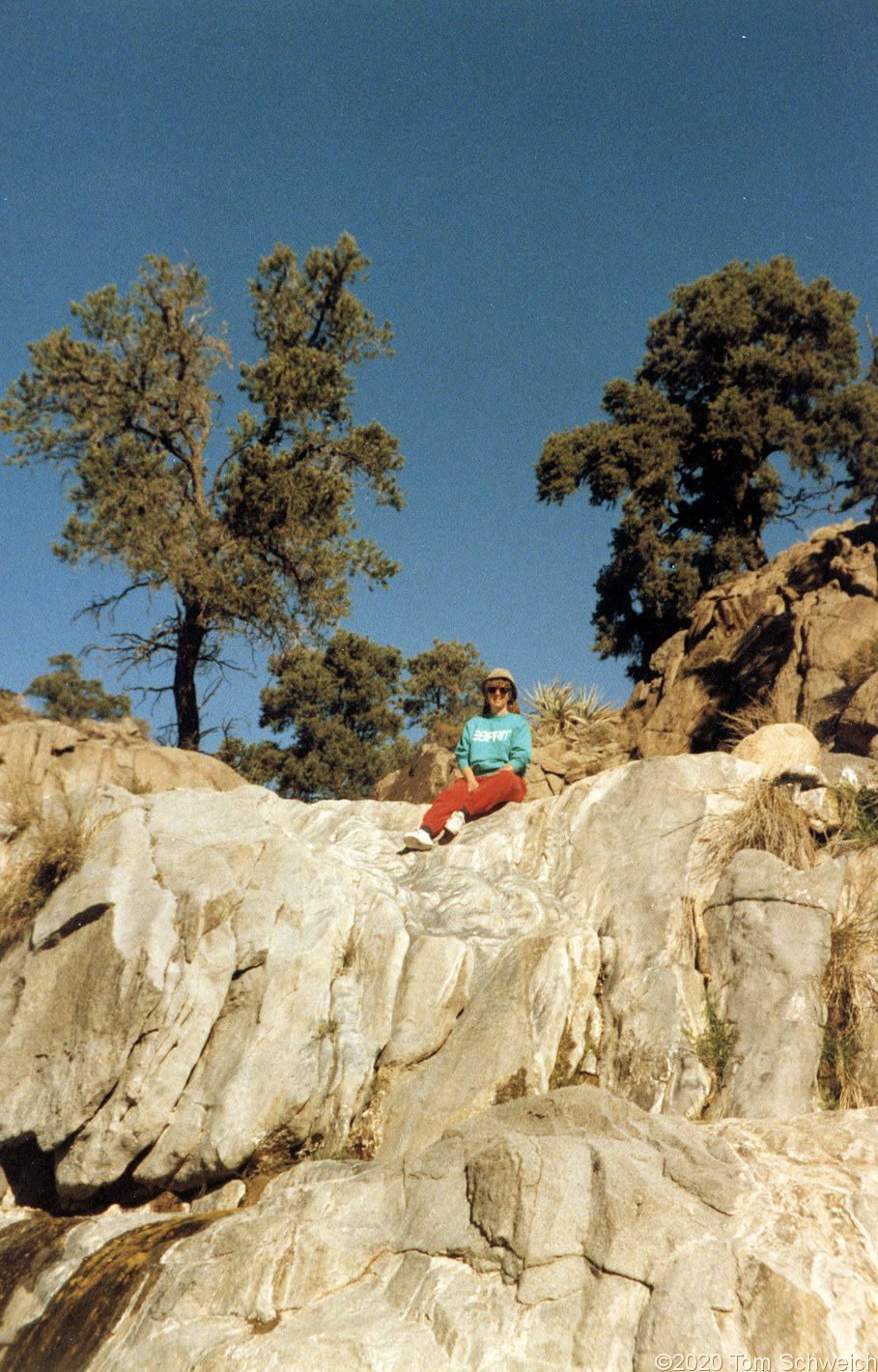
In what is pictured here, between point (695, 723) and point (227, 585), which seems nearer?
point (695, 723)

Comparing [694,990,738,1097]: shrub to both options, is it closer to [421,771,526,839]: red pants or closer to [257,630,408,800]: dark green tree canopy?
[421,771,526,839]: red pants

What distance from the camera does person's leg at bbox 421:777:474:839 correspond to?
30.2 ft

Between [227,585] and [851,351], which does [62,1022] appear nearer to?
[227,585]

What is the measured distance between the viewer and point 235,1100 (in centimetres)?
650

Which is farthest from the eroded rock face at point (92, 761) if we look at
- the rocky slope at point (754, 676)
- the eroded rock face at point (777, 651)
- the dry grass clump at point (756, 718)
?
the eroded rock face at point (777, 651)

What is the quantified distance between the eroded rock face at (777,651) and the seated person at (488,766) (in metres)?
4.17

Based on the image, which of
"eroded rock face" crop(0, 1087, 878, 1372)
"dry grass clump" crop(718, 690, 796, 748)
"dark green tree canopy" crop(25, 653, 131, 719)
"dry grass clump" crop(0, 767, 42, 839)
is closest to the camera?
"eroded rock face" crop(0, 1087, 878, 1372)

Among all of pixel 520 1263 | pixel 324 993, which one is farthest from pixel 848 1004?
pixel 324 993

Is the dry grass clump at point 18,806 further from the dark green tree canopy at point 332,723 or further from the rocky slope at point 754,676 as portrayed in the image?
the dark green tree canopy at point 332,723

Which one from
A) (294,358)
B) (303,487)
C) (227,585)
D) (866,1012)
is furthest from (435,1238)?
(294,358)

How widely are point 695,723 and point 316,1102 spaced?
1218cm

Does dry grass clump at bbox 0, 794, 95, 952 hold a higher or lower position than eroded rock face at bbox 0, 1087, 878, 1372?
higher

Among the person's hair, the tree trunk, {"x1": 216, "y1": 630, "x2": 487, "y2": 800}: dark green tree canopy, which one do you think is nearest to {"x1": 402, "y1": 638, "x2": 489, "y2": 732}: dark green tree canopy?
{"x1": 216, "y1": 630, "x2": 487, "y2": 800}: dark green tree canopy

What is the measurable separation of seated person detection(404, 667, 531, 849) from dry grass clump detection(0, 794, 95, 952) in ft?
10.4
